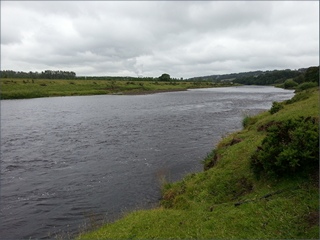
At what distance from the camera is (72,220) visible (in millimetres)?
15094

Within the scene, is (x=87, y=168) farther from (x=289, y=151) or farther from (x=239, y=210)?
(x=289, y=151)

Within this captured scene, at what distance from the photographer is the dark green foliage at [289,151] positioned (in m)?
11.3

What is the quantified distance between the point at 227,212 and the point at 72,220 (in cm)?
838

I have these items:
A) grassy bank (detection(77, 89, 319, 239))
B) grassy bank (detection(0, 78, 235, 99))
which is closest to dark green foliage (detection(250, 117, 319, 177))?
grassy bank (detection(77, 89, 319, 239))

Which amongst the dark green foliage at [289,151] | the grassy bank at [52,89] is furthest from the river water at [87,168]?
the grassy bank at [52,89]

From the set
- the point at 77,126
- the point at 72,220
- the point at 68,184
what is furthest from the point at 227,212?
the point at 77,126

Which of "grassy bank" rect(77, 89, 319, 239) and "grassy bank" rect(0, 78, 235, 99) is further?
"grassy bank" rect(0, 78, 235, 99)

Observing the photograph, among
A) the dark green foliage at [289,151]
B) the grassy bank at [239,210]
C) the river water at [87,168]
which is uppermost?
the dark green foliage at [289,151]

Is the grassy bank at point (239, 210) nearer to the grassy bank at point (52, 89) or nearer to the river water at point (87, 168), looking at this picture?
the river water at point (87, 168)

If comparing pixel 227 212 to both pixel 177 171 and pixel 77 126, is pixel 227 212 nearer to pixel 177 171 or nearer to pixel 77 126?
pixel 177 171

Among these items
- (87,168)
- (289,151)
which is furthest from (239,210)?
(87,168)

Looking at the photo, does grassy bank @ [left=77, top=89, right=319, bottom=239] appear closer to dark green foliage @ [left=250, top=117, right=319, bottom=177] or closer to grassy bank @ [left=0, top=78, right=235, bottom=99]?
dark green foliage @ [left=250, top=117, right=319, bottom=177]

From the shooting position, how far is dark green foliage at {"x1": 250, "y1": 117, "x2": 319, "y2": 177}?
37.1 ft

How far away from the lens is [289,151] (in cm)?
1150
